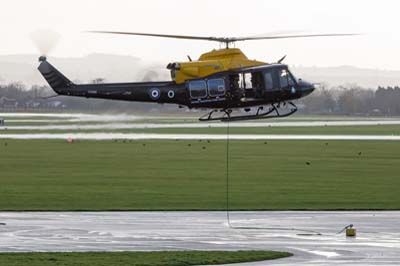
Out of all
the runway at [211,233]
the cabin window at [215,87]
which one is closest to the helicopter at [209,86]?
the cabin window at [215,87]

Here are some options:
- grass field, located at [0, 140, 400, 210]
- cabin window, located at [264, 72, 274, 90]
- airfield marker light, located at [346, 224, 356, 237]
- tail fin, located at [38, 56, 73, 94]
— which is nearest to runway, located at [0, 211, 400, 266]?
airfield marker light, located at [346, 224, 356, 237]

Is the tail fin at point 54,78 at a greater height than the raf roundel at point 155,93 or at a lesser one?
greater

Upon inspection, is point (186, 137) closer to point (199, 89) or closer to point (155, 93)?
point (155, 93)

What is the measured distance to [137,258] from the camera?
137 feet

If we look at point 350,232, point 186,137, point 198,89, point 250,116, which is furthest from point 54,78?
point 186,137

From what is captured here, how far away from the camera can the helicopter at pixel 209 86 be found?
166 ft

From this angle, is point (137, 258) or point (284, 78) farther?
point (284, 78)

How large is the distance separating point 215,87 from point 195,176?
31.3 m

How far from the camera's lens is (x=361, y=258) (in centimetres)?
4247

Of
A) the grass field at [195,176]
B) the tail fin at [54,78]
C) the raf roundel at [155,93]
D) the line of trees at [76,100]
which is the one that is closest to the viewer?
the tail fin at [54,78]

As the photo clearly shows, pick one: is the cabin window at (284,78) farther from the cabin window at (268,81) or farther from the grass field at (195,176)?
the grass field at (195,176)

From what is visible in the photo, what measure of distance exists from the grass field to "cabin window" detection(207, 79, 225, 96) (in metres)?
11.2

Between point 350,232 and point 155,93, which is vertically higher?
point 155,93

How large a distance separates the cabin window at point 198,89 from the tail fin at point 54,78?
14.7 feet
